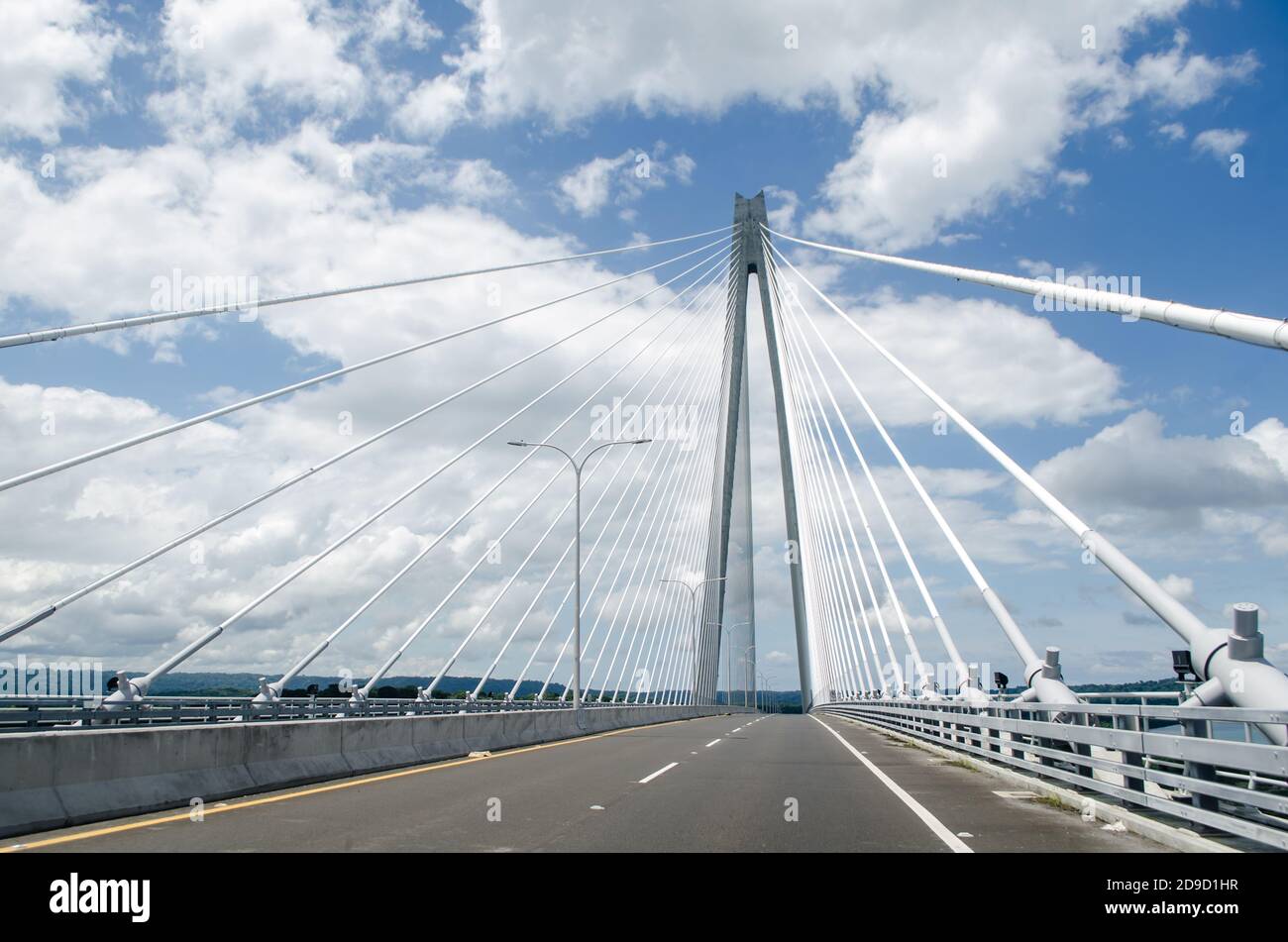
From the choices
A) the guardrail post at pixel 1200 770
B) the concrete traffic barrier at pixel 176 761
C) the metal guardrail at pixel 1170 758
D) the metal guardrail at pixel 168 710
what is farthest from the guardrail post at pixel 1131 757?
the metal guardrail at pixel 168 710

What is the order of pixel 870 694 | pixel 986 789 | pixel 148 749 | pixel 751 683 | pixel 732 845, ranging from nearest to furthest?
pixel 732 845, pixel 148 749, pixel 986 789, pixel 870 694, pixel 751 683

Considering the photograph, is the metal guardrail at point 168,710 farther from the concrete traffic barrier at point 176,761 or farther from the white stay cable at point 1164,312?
the white stay cable at point 1164,312

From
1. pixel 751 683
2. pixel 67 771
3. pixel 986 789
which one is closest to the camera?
pixel 67 771

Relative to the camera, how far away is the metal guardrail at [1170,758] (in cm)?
705

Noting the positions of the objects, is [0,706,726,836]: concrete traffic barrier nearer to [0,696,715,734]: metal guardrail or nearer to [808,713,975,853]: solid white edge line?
[0,696,715,734]: metal guardrail

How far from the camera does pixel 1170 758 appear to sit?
8.48m

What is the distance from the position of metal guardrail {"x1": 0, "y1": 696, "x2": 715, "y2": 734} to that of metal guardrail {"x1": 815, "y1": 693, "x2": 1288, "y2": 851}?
50.1 feet

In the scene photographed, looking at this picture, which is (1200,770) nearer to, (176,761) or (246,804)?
(246,804)

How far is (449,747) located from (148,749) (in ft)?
29.1

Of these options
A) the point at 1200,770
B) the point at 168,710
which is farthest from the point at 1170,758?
the point at 168,710
